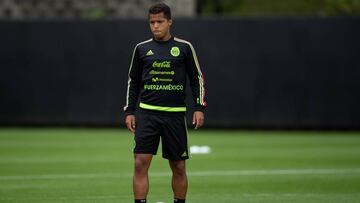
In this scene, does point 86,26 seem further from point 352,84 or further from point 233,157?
point 233,157

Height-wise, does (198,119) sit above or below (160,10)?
below

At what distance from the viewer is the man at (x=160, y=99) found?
408 inches

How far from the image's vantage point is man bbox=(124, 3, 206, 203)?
10.4 m

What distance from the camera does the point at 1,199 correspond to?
12.1 meters

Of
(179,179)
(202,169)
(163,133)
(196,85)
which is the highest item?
(196,85)

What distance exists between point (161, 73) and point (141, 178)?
3.74 ft

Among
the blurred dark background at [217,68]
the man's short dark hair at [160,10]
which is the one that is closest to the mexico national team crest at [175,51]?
the man's short dark hair at [160,10]

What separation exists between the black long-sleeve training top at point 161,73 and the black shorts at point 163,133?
0.32 feet

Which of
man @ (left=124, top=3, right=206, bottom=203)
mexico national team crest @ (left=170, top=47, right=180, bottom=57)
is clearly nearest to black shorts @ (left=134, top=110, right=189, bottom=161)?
man @ (left=124, top=3, right=206, bottom=203)

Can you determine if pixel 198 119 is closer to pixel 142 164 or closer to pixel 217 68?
pixel 142 164

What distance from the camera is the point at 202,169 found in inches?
628

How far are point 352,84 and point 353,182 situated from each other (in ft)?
38.8

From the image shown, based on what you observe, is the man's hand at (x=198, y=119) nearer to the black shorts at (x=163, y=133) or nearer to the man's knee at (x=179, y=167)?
the black shorts at (x=163, y=133)

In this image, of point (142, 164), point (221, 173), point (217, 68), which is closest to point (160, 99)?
point (142, 164)
